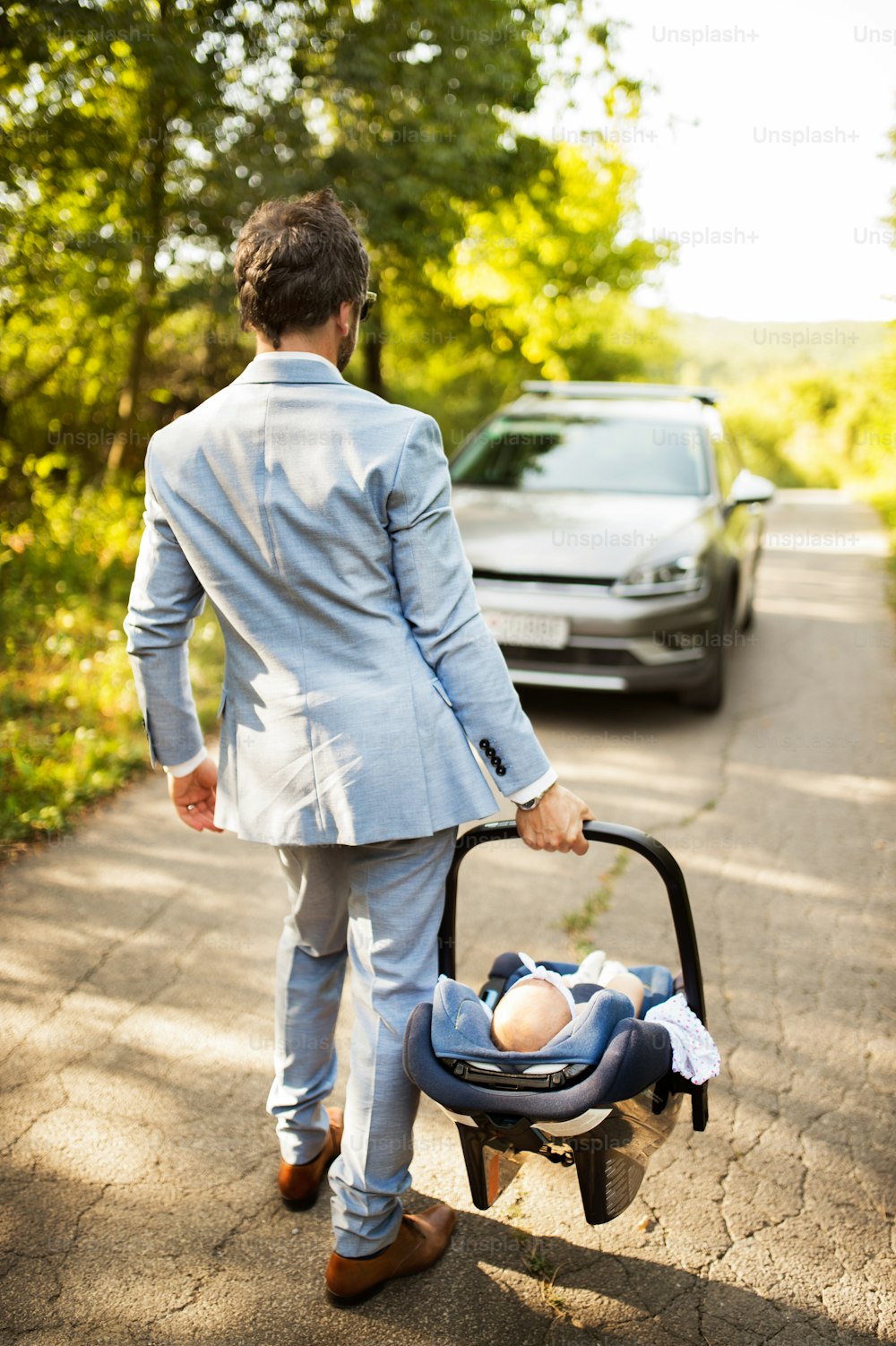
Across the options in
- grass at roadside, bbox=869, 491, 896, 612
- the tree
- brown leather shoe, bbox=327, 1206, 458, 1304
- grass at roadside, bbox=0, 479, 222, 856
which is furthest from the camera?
grass at roadside, bbox=869, 491, 896, 612

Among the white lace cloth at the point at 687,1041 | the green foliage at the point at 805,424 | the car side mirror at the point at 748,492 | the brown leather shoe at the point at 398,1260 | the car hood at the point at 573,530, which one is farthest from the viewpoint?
the green foliage at the point at 805,424

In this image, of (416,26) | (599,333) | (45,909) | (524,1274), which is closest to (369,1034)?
(524,1274)

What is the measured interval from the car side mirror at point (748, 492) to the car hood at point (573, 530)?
0.34 metres

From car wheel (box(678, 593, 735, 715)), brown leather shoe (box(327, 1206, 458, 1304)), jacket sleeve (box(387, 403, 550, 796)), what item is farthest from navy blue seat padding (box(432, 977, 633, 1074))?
car wheel (box(678, 593, 735, 715))

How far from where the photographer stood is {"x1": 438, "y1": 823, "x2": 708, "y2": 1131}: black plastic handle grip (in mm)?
1895

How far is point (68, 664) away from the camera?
19.8ft

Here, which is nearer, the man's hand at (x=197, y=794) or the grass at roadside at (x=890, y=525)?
the man's hand at (x=197, y=794)

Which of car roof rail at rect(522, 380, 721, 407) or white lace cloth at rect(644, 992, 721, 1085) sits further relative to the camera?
car roof rail at rect(522, 380, 721, 407)

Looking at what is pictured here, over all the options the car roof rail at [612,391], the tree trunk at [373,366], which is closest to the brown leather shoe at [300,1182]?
the car roof rail at [612,391]

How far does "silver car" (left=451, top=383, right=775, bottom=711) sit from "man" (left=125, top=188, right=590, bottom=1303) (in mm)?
3648

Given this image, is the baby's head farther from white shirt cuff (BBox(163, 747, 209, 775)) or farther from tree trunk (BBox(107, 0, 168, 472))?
tree trunk (BBox(107, 0, 168, 472))

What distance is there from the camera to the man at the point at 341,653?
176 centimetres

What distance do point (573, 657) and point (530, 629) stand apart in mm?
292

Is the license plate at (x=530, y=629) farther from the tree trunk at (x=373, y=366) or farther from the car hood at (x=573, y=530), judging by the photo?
the tree trunk at (x=373, y=366)
